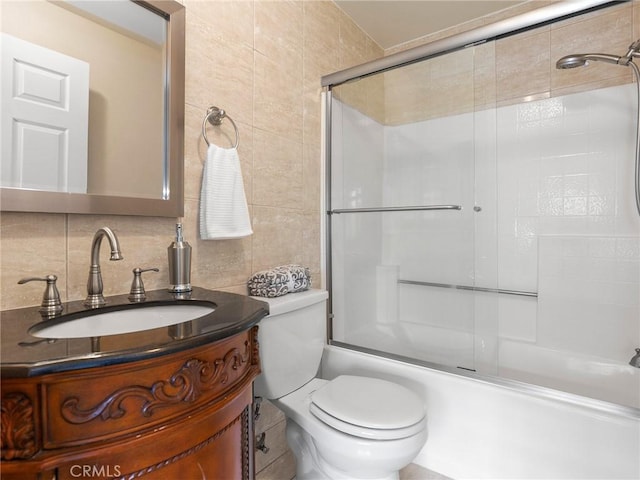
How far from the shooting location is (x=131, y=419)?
1.88ft

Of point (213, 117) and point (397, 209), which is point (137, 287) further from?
point (397, 209)

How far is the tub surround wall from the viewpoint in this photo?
0.90 meters

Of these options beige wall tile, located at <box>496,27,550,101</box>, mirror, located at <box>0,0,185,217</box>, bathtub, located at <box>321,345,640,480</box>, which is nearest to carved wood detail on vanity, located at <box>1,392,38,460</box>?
mirror, located at <box>0,0,185,217</box>

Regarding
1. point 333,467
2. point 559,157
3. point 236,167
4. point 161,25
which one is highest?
point 161,25

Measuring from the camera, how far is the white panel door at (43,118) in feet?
2.73

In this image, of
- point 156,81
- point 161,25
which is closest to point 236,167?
point 156,81

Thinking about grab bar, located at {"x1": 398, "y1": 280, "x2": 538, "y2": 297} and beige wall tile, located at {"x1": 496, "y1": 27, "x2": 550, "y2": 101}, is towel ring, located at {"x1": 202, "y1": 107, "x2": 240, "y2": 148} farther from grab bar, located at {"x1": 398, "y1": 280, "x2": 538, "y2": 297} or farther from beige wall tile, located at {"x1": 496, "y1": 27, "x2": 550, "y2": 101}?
beige wall tile, located at {"x1": 496, "y1": 27, "x2": 550, "y2": 101}

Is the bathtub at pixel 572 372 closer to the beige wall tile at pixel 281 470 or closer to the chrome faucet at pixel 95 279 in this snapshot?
the beige wall tile at pixel 281 470

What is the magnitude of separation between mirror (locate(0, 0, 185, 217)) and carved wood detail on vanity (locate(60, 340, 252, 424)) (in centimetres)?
57

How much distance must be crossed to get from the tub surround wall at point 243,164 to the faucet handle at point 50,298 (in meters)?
0.09

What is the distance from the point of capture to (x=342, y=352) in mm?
1740

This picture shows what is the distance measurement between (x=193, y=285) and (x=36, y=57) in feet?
2.51

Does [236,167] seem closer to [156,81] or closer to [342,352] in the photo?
[156,81]

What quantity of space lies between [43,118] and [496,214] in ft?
6.68
